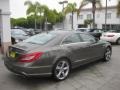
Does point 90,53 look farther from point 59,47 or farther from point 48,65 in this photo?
point 48,65

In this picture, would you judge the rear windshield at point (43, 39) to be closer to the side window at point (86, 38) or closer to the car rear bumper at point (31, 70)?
the car rear bumper at point (31, 70)

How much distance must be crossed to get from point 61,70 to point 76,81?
1.82 feet

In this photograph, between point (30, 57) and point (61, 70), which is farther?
point (61, 70)

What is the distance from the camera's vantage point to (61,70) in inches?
217

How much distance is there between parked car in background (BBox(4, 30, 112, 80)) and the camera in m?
4.89

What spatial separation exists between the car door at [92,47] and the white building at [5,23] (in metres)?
4.80

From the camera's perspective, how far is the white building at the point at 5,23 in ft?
31.0

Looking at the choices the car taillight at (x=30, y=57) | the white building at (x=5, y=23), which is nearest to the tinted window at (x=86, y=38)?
the car taillight at (x=30, y=57)

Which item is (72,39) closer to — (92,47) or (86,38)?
(86,38)

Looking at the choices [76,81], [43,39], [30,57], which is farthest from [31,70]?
[76,81]

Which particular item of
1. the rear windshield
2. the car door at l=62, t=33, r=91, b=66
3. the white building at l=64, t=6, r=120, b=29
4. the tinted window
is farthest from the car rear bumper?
the white building at l=64, t=6, r=120, b=29

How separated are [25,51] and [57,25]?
159 ft

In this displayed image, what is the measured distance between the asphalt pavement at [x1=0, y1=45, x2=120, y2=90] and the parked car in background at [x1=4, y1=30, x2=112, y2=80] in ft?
1.12

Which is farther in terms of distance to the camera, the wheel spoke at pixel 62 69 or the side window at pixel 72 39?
the side window at pixel 72 39
